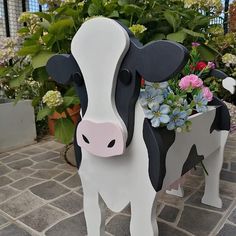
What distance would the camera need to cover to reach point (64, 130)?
123 cm

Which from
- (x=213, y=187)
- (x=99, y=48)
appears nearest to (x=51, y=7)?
(x=99, y=48)

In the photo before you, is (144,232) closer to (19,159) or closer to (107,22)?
(107,22)

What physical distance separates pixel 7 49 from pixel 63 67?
0.78 meters

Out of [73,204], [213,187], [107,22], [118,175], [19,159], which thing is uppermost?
[107,22]

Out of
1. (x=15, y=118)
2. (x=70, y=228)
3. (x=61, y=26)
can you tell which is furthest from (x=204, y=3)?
(x=15, y=118)

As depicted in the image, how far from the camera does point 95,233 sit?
822mm

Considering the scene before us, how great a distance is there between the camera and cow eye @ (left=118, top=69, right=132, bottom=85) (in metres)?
0.60

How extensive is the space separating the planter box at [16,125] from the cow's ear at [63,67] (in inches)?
49.3

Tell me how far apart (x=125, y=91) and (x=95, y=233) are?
47 centimetres

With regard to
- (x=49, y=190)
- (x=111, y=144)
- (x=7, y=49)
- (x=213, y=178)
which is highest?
(x=7, y=49)

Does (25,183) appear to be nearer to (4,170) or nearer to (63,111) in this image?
(4,170)

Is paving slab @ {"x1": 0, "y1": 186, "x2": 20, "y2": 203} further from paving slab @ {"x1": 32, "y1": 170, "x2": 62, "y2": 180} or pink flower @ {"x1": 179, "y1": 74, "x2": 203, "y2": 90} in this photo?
pink flower @ {"x1": 179, "y1": 74, "x2": 203, "y2": 90}

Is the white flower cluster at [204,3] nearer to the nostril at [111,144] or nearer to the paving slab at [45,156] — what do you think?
the nostril at [111,144]

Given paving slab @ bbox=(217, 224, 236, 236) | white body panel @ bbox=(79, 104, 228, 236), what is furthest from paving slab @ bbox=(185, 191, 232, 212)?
white body panel @ bbox=(79, 104, 228, 236)
